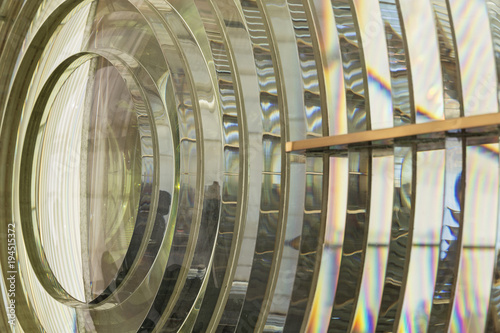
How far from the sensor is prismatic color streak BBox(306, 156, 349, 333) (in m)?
0.97

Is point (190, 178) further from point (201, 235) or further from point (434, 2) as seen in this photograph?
point (434, 2)

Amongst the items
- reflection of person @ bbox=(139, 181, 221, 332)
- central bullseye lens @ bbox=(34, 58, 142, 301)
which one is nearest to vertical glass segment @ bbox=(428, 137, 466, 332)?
reflection of person @ bbox=(139, 181, 221, 332)

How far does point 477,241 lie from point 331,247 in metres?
0.27

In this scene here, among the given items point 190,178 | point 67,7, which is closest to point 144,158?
point 190,178

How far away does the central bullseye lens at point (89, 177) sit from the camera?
165 cm

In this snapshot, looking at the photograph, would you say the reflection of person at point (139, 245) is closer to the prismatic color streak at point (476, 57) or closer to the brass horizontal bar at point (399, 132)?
the brass horizontal bar at point (399, 132)

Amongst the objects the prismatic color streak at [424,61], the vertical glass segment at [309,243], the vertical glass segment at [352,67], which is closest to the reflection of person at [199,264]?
the vertical glass segment at [309,243]

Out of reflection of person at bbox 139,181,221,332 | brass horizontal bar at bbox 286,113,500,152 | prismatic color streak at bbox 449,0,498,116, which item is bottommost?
reflection of person at bbox 139,181,221,332

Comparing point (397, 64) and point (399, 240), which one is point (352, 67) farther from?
point (399, 240)

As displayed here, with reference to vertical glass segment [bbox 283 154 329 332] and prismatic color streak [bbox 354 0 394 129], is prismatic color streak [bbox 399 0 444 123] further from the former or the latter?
vertical glass segment [bbox 283 154 329 332]

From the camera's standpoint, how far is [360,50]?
Answer: 0.94m

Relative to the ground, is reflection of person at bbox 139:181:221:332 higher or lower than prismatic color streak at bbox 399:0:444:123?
lower

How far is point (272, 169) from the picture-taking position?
3.57ft

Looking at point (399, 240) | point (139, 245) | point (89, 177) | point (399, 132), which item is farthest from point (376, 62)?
point (89, 177)
